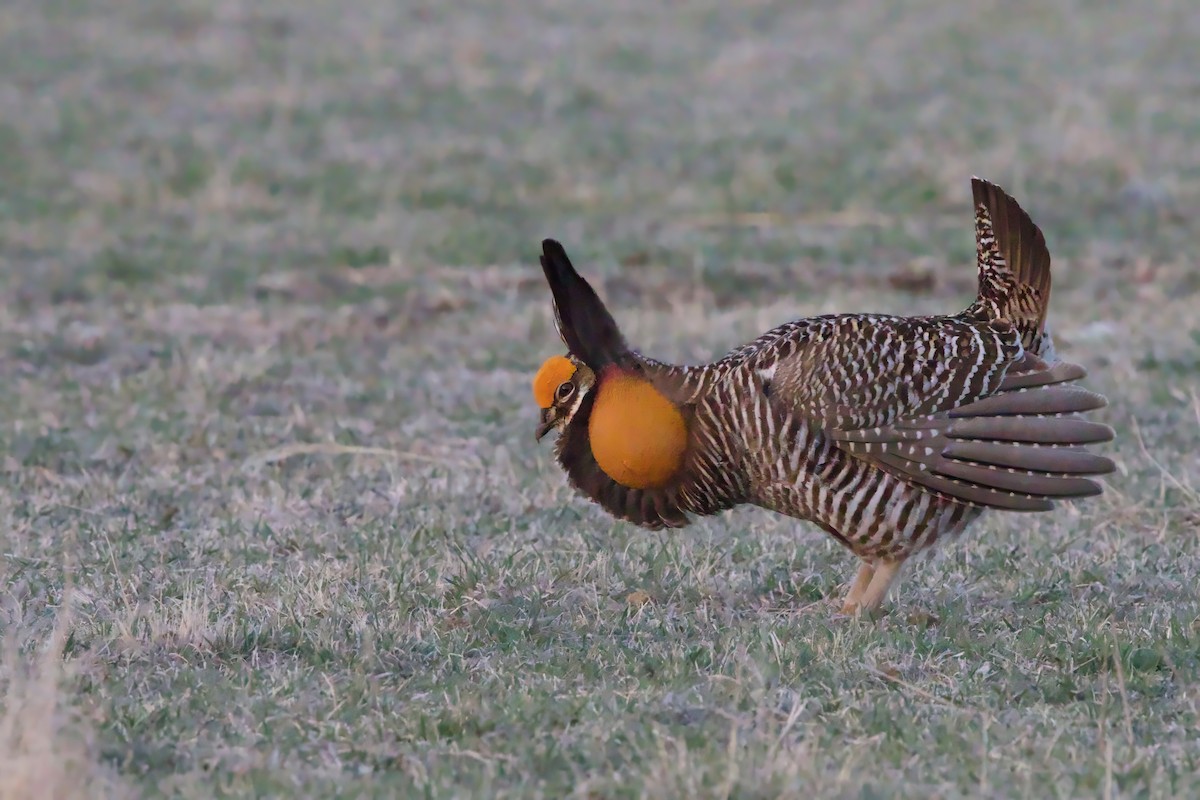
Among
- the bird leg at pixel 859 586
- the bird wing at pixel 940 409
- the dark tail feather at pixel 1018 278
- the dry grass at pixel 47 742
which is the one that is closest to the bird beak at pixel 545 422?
the bird wing at pixel 940 409

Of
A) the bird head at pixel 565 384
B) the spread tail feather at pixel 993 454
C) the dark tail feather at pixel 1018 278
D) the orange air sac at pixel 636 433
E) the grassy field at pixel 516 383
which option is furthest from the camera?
the dark tail feather at pixel 1018 278

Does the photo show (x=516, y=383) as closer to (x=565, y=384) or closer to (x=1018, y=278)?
(x=565, y=384)

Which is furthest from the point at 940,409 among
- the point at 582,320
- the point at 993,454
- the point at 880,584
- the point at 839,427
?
the point at 582,320

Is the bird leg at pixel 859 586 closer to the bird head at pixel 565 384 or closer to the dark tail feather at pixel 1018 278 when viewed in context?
the dark tail feather at pixel 1018 278

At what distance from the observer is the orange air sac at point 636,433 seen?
17.2 feet

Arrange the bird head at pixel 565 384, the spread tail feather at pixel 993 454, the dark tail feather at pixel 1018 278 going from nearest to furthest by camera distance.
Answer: the spread tail feather at pixel 993 454 → the bird head at pixel 565 384 → the dark tail feather at pixel 1018 278

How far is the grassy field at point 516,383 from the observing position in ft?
13.2

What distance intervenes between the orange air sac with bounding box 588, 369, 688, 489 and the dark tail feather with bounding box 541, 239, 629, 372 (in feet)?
0.30

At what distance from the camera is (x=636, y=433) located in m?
5.24

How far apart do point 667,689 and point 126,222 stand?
29.5 ft

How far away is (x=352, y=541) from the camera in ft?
19.6

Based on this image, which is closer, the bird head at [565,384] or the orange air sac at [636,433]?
the orange air sac at [636,433]

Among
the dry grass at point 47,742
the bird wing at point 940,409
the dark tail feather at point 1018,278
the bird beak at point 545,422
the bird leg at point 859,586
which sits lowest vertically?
the dry grass at point 47,742

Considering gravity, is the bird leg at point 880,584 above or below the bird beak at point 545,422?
below
